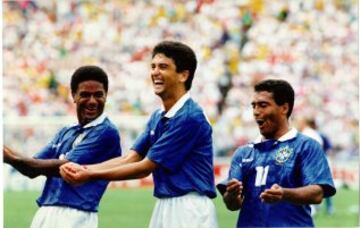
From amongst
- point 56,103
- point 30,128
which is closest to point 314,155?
point 30,128

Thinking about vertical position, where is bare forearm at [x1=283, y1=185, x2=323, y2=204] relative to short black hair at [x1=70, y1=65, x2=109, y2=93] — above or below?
below

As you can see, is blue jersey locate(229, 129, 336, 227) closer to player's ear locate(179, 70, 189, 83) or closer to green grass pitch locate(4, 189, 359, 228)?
player's ear locate(179, 70, 189, 83)

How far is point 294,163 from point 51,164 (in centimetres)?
151

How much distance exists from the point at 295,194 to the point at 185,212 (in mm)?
761

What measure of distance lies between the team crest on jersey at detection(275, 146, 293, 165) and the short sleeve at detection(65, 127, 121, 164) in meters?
1.19

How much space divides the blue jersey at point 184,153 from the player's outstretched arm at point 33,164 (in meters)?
0.61

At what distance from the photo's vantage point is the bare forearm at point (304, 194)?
18.0 ft

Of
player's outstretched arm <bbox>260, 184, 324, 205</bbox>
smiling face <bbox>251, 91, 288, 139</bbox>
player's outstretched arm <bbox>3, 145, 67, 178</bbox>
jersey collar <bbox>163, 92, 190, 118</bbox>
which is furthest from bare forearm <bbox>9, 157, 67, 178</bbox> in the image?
player's outstretched arm <bbox>260, 184, 324, 205</bbox>

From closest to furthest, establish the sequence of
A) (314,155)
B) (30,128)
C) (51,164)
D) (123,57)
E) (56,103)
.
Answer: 1. (314,155)
2. (51,164)
3. (30,128)
4. (56,103)
5. (123,57)

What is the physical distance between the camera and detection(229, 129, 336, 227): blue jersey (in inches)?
226

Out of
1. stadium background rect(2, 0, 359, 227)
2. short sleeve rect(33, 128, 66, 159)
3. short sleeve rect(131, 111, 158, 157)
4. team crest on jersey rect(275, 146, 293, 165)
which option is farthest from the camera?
stadium background rect(2, 0, 359, 227)

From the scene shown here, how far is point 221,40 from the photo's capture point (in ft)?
83.2

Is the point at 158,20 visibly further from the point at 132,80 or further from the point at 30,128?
the point at 30,128

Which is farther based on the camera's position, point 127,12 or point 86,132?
point 127,12
